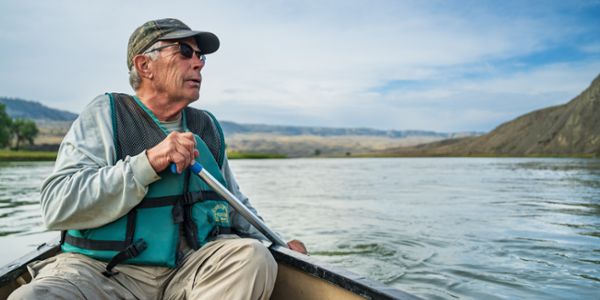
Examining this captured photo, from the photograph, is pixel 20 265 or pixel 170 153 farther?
pixel 20 265

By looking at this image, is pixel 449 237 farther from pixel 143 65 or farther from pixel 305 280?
pixel 143 65

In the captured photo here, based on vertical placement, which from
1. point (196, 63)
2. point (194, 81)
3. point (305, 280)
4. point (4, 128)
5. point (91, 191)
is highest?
point (4, 128)

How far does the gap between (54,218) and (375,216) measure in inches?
373

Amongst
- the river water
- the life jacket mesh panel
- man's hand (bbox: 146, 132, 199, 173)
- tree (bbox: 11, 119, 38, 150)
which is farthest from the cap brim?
tree (bbox: 11, 119, 38, 150)

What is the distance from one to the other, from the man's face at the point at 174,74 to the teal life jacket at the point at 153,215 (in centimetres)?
17

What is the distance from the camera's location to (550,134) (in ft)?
188

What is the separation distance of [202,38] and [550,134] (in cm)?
6264

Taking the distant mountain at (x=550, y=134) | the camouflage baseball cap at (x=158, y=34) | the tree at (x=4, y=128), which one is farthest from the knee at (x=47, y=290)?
the tree at (x=4, y=128)

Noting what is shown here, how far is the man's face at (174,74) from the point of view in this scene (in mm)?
2834

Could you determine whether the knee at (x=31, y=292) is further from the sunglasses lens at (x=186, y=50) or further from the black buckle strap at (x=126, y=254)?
the sunglasses lens at (x=186, y=50)

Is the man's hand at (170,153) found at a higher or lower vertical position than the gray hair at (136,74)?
lower

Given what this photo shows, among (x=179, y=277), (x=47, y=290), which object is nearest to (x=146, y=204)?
(x=179, y=277)

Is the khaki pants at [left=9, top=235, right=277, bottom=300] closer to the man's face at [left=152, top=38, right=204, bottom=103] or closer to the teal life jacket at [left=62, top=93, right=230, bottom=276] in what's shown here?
the teal life jacket at [left=62, top=93, right=230, bottom=276]

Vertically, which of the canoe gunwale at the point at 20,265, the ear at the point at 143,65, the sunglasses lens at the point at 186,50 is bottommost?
the canoe gunwale at the point at 20,265
